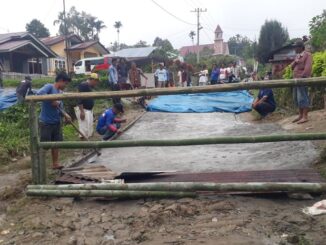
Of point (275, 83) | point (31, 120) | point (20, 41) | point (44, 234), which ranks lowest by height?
point (44, 234)

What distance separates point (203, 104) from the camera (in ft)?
50.2

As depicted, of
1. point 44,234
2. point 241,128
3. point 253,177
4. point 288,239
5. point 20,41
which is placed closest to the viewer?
point 288,239

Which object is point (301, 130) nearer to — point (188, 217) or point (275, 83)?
point (275, 83)

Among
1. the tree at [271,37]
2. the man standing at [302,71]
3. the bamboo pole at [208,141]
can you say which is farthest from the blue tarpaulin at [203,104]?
the tree at [271,37]

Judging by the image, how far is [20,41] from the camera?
1192 inches

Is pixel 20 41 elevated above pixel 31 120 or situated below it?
above

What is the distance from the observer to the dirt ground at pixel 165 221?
11.6 feet

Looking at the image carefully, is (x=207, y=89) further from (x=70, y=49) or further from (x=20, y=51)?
(x=70, y=49)

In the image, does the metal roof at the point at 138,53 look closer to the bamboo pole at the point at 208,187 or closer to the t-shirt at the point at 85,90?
the t-shirt at the point at 85,90

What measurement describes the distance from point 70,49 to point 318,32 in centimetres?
3165

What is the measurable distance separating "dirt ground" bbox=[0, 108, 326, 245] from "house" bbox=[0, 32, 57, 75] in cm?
2607

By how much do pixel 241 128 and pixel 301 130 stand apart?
212 cm

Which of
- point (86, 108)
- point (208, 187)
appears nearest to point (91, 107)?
point (86, 108)

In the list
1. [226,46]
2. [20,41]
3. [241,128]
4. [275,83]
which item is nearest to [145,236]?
[275,83]
